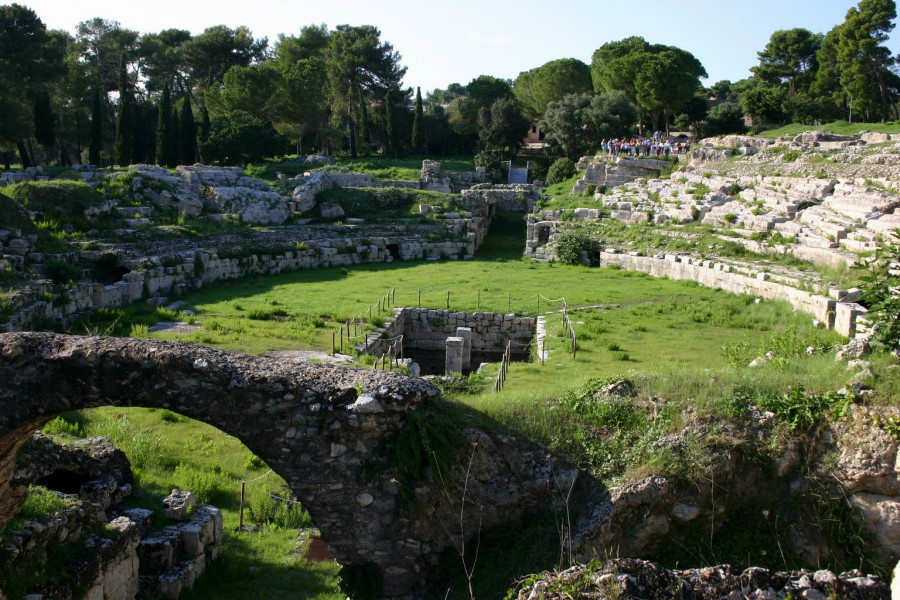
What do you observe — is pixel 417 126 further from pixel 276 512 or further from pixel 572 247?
pixel 276 512

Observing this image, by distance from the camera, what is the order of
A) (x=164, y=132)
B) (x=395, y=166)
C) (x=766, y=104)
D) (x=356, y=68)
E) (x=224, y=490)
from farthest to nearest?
(x=356, y=68) → (x=766, y=104) → (x=395, y=166) → (x=164, y=132) → (x=224, y=490)

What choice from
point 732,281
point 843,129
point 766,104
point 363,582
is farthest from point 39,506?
point 766,104

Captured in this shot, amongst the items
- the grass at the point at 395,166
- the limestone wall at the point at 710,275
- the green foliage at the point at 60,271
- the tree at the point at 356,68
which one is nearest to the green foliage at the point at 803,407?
the limestone wall at the point at 710,275

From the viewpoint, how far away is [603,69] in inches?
2261

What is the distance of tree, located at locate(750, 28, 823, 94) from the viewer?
2426 inches

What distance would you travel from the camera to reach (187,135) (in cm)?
4406

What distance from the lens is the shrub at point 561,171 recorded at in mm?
48906

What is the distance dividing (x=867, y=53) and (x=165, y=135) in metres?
43.2

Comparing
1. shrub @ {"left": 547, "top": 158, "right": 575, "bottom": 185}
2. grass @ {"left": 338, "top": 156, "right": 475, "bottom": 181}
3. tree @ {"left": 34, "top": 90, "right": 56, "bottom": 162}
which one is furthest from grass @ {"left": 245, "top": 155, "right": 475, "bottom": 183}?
tree @ {"left": 34, "top": 90, "right": 56, "bottom": 162}

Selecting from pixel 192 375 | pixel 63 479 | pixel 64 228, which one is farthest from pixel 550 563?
pixel 64 228

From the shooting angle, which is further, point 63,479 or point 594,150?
point 594,150

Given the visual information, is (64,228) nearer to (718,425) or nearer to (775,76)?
(718,425)

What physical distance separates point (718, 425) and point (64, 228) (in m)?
26.3

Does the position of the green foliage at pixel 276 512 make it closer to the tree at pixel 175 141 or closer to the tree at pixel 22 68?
the tree at pixel 22 68
